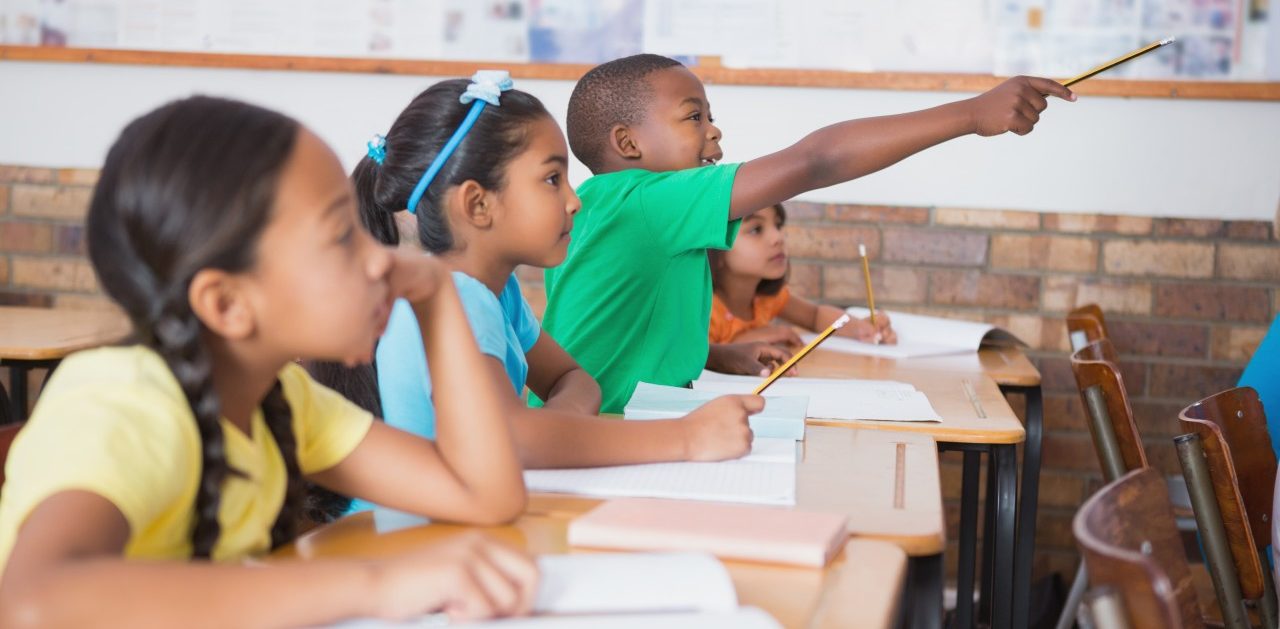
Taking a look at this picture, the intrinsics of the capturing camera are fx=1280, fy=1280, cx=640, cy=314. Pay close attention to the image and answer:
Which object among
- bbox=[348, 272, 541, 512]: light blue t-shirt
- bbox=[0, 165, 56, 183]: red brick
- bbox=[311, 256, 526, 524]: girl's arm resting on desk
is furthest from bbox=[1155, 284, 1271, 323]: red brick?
bbox=[0, 165, 56, 183]: red brick

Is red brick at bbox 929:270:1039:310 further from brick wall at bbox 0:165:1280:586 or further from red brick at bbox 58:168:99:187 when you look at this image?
red brick at bbox 58:168:99:187

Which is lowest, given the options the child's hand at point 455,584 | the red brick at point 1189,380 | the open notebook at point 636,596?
the red brick at point 1189,380

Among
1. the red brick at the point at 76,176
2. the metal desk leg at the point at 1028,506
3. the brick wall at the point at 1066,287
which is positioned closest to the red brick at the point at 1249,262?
the brick wall at the point at 1066,287

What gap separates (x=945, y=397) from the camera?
199cm

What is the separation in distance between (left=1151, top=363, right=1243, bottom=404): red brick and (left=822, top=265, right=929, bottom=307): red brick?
1.96ft

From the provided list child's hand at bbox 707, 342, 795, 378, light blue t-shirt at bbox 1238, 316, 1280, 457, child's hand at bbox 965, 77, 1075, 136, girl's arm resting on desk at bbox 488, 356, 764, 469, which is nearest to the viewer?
girl's arm resting on desk at bbox 488, 356, 764, 469

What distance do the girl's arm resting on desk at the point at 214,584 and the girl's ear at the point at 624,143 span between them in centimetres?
147

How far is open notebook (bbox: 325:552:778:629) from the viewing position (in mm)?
793

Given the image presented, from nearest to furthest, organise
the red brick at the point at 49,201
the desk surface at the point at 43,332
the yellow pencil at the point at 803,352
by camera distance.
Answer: the yellow pencil at the point at 803,352, the desk surface at the point at 43,332, the red brick at the point at 49,201

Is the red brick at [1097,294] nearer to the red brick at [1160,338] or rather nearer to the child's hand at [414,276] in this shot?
the red brick at [1160,338]

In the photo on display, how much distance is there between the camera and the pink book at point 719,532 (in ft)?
3.25

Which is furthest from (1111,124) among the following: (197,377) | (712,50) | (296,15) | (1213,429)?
(197,377)

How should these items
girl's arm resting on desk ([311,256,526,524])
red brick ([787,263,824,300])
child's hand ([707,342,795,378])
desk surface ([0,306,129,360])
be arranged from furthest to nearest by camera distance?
red brick ([787,263,824,300]), desk surface ([0,306,129,360]), child's hand ([707,342,795,378]), girl's arm resting on desk ([311,256,526,524])

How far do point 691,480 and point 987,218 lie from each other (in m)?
2.04
